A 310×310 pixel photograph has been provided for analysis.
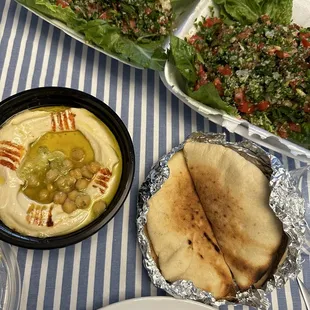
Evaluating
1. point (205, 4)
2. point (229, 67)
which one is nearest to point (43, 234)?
point (229, 67)

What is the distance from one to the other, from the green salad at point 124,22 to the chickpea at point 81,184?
53cm

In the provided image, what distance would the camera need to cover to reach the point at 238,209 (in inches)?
58.6

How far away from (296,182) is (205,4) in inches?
31.5

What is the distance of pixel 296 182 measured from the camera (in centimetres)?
166

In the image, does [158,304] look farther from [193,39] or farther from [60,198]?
[193,39]

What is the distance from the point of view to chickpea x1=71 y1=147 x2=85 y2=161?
5.13 feet

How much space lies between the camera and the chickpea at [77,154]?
1564 mm

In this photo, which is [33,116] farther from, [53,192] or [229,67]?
[229,67]

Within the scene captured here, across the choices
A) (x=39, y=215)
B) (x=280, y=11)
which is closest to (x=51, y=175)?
(x=39, y=215)

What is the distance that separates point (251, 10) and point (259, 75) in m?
0.35

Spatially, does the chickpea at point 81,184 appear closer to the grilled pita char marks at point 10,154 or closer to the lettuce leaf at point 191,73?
the grilled pita char marks at point 10,154

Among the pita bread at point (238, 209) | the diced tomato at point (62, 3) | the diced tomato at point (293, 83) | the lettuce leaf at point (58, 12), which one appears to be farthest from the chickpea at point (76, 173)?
the diced tomato at point (293, 83)

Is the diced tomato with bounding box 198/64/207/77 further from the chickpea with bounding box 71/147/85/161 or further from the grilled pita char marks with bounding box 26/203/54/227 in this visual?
the grilled pita char marks with bounding box 26/203/54/227

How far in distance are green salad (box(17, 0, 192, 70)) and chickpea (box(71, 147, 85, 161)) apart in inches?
17.0
